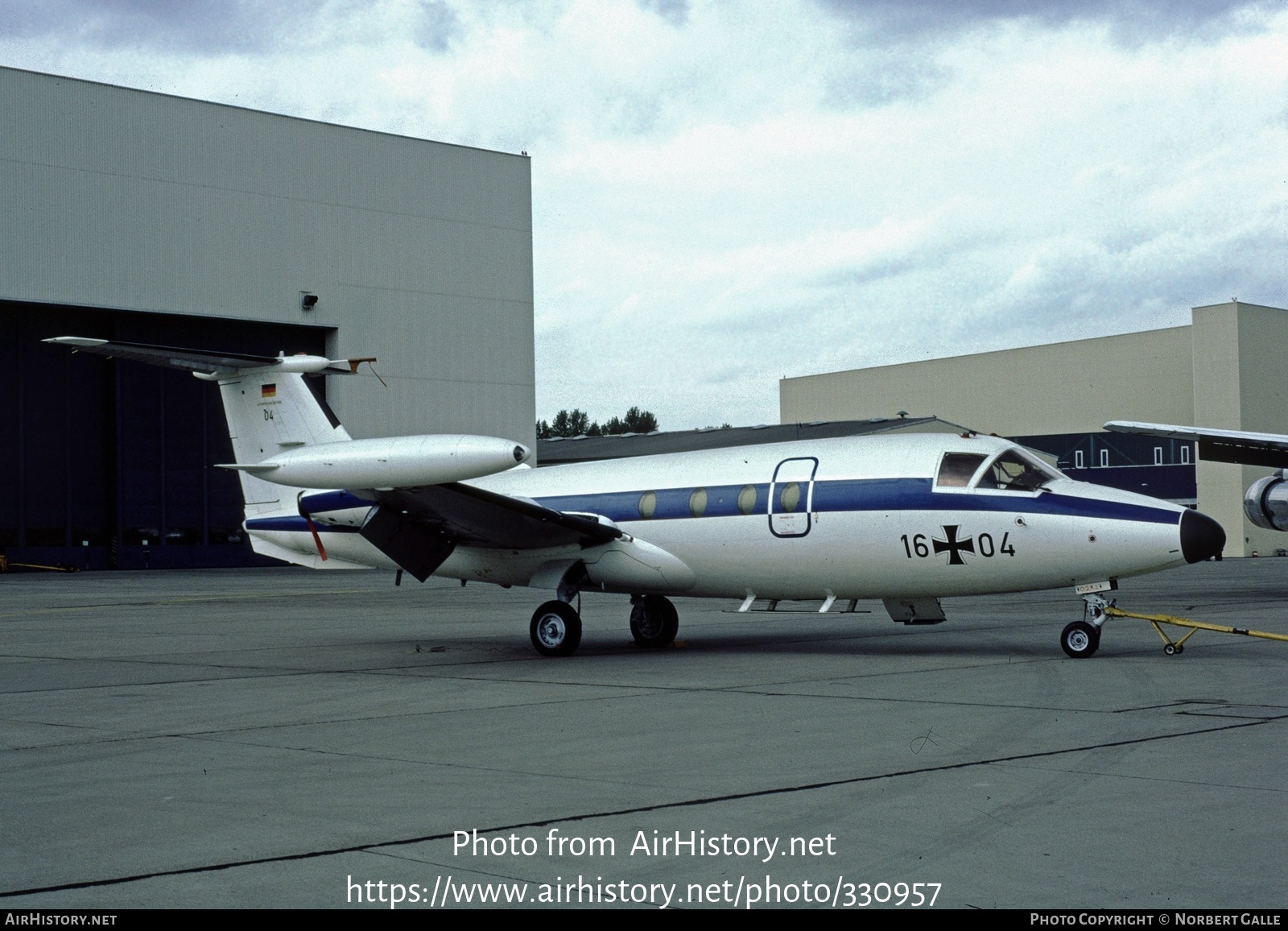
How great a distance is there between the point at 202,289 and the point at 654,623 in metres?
41.8

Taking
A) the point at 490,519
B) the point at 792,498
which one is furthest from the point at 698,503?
the point at 490,519

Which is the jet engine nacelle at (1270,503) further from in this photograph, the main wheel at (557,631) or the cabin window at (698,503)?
the main wheel at (557,631)

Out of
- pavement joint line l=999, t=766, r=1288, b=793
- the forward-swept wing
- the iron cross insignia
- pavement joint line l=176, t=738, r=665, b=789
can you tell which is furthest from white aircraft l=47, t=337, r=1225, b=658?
the forward-swept wing

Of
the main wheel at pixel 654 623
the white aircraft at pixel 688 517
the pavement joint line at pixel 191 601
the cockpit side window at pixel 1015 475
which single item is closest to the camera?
the white aircraft at pixel 688 517

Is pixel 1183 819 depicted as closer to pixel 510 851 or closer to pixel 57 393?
pixel 510 851

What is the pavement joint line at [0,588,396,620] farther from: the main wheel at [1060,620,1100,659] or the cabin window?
the main wheel at [1060,620,1100,659]

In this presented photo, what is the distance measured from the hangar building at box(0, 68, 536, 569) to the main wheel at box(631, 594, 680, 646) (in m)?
40.7

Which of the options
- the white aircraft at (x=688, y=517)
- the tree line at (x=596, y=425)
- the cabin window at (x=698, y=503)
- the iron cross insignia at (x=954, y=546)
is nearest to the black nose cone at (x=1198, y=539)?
the white aircraft at (x=688, y=517)

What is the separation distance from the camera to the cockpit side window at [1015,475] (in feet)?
52.0

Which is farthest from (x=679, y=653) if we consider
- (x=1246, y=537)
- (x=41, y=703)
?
(x=1246, y=537)

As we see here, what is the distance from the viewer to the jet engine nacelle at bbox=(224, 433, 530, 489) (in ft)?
47.9

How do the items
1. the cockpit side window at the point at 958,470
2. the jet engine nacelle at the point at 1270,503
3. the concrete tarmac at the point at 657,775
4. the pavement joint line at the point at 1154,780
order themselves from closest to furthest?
the concrete tarmac at the point at 657,775, the pavement joint line at the point at 1154,780, the cockpit side window at the point at 958,470, the jet engine nacelle at the point at 1270,503

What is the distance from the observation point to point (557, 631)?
17344 millimetres

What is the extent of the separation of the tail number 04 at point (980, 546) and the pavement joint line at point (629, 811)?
5315mm
